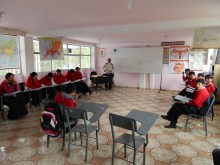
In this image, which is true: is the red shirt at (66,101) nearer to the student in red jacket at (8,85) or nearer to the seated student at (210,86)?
the student in red jacket at (8,85)

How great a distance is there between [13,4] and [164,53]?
261 inches

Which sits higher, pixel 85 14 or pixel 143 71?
pixel 85 14

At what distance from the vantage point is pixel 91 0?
236 centimetres

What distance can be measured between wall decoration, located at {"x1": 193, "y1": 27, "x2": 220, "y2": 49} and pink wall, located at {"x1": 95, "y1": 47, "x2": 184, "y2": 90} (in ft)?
14.4

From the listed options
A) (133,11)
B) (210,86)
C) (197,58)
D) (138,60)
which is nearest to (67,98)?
(133,11)

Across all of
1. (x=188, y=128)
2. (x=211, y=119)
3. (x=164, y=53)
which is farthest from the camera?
(x=164, y=53)

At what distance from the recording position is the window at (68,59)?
585 cm

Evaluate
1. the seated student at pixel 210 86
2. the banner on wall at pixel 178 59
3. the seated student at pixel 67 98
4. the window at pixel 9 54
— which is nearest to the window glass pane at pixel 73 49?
the window at pixel 9 54

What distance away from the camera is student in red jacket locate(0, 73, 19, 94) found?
13.2 feet

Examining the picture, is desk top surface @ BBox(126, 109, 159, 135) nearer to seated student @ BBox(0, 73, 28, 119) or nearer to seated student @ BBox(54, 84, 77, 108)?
seated student @ BBox(54, 84, 77, 108)

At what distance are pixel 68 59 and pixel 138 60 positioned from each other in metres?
3.33

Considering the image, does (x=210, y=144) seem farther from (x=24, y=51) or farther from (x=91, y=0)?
(x=24, y=51)

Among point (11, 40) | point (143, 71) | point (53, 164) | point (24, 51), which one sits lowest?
point (53, 164)

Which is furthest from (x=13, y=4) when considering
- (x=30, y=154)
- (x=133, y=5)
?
(x=30, y=154)
